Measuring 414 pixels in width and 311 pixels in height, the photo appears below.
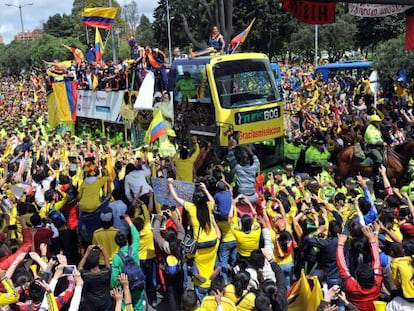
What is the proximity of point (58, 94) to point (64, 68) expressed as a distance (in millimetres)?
990

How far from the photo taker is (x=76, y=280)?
178 inches

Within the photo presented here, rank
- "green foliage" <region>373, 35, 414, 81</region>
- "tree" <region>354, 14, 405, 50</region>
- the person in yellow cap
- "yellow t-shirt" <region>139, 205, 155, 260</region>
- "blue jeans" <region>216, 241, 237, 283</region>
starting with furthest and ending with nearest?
"tree" <region>354, 14, 405, 50</region> → "green foliage" <region>373, 35, 414, 81</region> → the person in yellow cap → "blue jeans" <region>216, 241, 237, 283</region> → "yellow t-shirt" <region>139, 205, 155, 260</region>

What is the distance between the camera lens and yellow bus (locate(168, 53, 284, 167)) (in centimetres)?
1073

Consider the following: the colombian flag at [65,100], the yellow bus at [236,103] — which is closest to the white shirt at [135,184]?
the yellow bus at [236,103]

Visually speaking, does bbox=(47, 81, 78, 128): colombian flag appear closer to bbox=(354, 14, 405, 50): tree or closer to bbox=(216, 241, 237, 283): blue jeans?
bbox=(216, 241, 237, 283): blue jeans

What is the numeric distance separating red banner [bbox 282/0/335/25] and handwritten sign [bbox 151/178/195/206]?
2336mm

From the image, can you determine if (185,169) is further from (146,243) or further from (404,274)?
(404,274)

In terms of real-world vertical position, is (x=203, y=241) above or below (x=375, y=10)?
below

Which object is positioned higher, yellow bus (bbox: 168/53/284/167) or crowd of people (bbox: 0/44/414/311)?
yellow bus (bbox: 168/53/284/167)

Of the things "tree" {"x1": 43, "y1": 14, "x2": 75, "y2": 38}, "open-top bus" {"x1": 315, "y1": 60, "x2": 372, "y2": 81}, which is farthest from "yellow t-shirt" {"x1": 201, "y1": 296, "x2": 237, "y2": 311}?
"tree" {"x1": 43, "y1": 14, "x2": 75, "y2": 38}

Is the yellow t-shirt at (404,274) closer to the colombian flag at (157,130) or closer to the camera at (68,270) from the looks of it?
the camera at (68,270)

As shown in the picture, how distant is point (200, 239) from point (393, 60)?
56.9 ft

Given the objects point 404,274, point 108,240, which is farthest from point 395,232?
point 108,240

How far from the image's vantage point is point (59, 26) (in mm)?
84438
